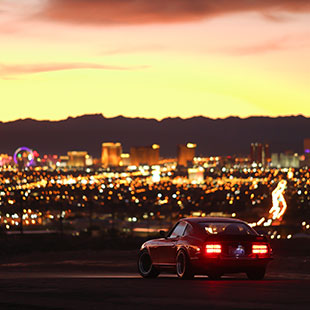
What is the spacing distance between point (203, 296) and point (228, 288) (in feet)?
5.54

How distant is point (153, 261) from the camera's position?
23312 mm

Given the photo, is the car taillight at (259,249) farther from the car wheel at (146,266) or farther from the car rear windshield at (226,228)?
the car wheel at (146,266)

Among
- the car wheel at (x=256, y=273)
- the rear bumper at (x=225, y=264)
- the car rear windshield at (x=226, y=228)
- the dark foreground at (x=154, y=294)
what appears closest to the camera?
the dark foreground at (x=154, y=294)

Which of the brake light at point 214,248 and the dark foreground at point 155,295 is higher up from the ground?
the brake light at point 214,248

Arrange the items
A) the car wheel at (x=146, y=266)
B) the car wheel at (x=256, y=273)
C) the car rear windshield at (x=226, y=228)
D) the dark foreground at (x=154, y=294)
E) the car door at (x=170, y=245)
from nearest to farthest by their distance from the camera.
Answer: the dark foreground at (x=154, y=294)
the car rear windshield at (x=226, y=228)
the car wheel at (x=256, y=273)
the car door at (x=170, y=245)
the car wheel at (x=146, y=266)

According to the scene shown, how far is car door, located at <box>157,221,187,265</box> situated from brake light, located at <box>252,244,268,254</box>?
1.79 metres

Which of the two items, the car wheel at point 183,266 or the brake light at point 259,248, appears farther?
the car wheel at point 183,266

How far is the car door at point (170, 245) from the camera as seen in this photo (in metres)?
22.3

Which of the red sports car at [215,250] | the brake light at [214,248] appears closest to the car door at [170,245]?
the red sports car at [215,250]

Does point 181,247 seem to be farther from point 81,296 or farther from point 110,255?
point 110,255

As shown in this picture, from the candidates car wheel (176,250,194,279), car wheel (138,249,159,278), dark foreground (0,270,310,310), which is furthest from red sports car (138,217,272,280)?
car wheel (138,249,159,278)

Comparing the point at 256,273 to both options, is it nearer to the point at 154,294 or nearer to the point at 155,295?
the point at 154,294

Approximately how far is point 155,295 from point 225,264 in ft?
12.5

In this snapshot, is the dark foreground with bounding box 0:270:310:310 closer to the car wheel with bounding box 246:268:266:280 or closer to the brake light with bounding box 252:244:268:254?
the brake light with bounding box 252:244:268:254
